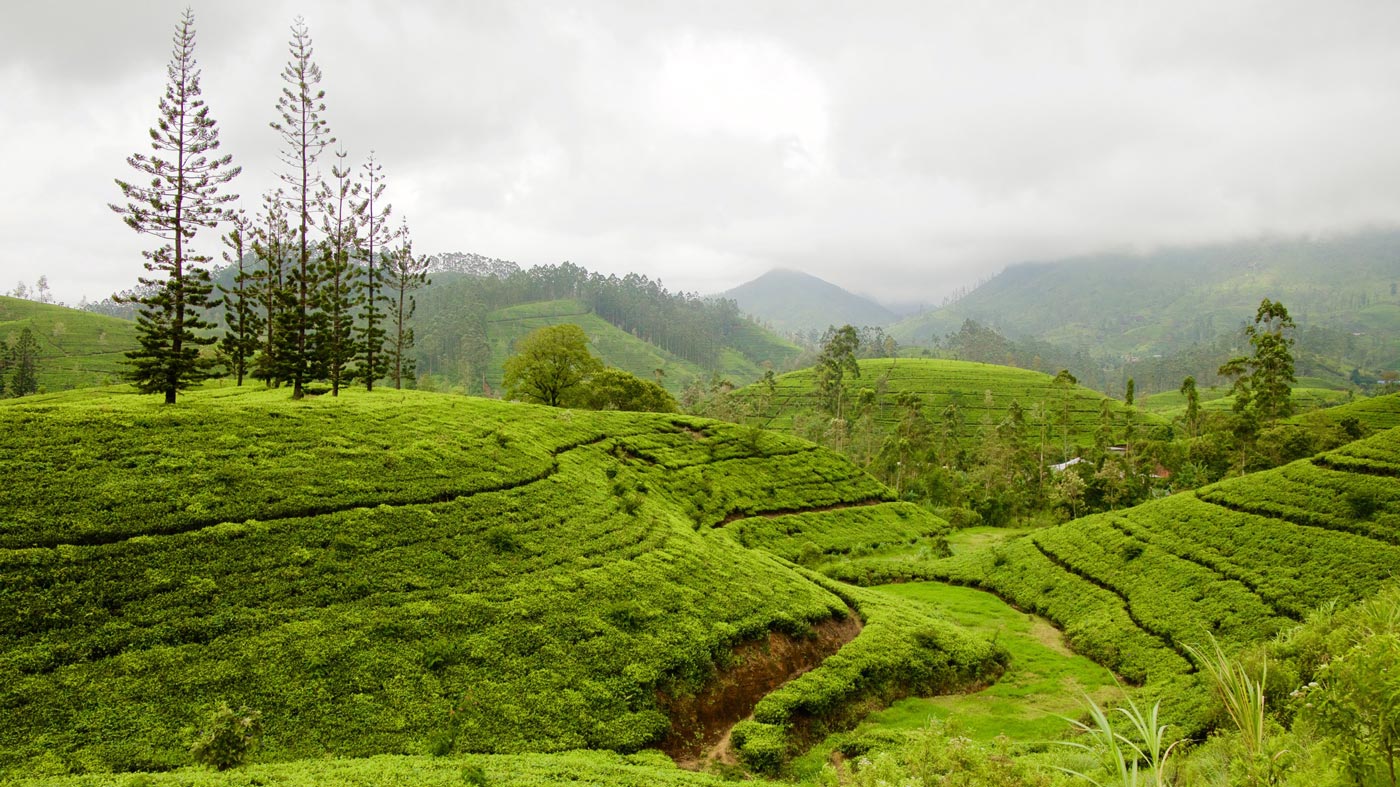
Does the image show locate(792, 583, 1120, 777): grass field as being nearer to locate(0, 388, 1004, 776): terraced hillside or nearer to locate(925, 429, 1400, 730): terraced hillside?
locate(0, 388, 1004, 776): terraced hillside

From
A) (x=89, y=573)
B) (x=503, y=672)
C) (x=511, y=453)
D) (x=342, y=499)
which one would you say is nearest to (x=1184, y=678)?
(x=503, y=672)

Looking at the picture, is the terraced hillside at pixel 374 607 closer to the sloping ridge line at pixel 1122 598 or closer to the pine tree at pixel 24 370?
the sloping ridge line at pixel 1122 598

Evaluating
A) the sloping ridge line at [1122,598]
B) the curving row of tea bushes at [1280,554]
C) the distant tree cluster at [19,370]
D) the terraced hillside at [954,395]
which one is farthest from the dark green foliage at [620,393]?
the distant tree cluster at [19,370]

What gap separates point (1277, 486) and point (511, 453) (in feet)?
134

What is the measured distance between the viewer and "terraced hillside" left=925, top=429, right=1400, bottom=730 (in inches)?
1030

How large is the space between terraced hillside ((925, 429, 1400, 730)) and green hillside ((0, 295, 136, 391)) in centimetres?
14151

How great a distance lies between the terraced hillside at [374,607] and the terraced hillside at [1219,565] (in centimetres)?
A: 765

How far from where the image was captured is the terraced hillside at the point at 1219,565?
26156 millimetres

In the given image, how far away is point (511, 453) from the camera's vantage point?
1152 inches

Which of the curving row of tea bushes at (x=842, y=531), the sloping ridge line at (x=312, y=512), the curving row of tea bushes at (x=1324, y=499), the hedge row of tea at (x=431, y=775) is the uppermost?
the sloping ridge line at (x=312, y=512)

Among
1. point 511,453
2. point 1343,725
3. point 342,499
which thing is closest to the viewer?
point 1343,725

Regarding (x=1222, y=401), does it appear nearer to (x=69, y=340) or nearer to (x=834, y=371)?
(x=834, y=371)

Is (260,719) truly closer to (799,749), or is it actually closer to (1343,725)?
(799,749)

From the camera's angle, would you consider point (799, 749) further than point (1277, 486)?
No
